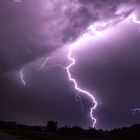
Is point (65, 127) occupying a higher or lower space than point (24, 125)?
lower

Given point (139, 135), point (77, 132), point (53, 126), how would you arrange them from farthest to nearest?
point (53, 126), point (77, 132), point (139, 135)

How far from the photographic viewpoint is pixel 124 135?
4206 cm

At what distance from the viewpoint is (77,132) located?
174ft

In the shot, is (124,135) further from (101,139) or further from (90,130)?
(90,130)

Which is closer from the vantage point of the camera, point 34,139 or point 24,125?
point 34,139

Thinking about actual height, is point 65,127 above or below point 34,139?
above

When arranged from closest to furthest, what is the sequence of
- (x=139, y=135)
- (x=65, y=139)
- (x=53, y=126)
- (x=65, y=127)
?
1. (x=139, y=135)
2. (x=65, y=139)
3. (x=65, y=127)
4. (x=53, y=126)

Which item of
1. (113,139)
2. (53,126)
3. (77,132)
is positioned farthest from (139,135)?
(53,126)

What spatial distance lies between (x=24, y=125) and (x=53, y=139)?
55.3 m

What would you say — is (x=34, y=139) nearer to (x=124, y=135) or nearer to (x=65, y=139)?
(x=65, y=139)

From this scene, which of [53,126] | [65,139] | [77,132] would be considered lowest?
[65,139]

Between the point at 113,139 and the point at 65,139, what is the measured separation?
5.19 m

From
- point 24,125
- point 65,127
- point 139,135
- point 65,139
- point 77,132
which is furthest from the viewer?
point 24,125

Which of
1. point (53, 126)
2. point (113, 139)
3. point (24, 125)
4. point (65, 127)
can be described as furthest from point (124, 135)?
point (24, 125)
